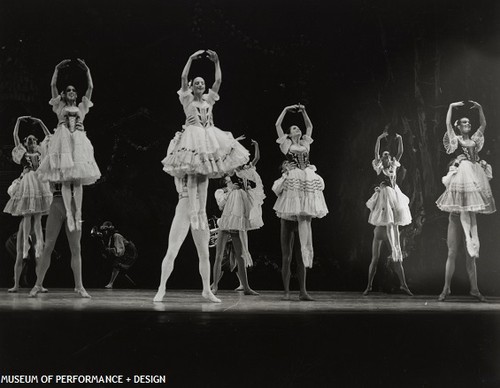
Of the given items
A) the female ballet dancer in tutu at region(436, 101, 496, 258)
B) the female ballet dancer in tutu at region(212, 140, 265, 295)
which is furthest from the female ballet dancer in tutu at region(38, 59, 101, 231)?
the female ballet dancer in tutu at region(436, 101, 496, 258)

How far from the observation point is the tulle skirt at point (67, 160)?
5199 millimetres

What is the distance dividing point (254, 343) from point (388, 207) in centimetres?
202

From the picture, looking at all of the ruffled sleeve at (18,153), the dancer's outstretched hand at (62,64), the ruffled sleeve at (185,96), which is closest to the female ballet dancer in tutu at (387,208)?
the ruffled sleeve at (185,96)

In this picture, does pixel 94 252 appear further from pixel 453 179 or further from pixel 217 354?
pixel 453 179

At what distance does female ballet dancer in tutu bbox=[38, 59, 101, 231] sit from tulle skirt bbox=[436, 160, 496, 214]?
9.08ft

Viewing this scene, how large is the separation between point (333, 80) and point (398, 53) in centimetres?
55

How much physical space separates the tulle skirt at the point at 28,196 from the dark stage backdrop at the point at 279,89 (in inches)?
4.0

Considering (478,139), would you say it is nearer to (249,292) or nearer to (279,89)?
(279,89)

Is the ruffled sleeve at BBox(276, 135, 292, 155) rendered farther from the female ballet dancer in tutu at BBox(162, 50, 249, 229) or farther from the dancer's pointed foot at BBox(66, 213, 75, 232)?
the dancer's pointed foot at BBox(66, 213, 75, 232)

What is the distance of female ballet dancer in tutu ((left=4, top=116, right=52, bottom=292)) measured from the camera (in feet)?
18.3

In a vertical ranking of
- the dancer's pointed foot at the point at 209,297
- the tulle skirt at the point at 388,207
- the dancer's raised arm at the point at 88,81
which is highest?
the dancer's raised arm at the point at 88,81

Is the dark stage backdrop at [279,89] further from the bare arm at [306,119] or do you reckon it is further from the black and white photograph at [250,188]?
the bare arm at [306,119]

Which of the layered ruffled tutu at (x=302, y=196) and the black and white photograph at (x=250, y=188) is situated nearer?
the black and white photograph at (x=250, y=188)

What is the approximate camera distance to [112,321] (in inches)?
180
